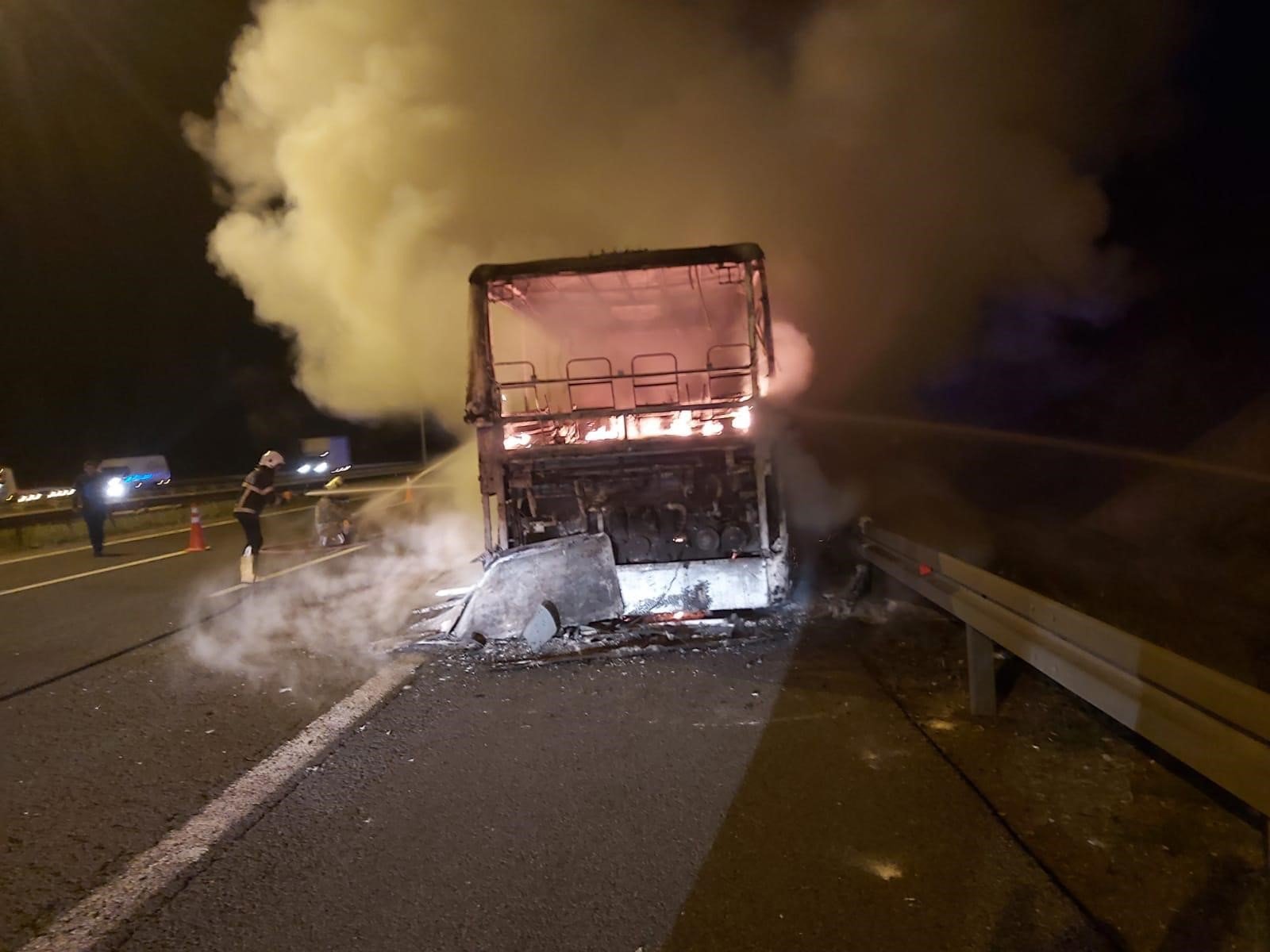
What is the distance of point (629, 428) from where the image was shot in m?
7.31

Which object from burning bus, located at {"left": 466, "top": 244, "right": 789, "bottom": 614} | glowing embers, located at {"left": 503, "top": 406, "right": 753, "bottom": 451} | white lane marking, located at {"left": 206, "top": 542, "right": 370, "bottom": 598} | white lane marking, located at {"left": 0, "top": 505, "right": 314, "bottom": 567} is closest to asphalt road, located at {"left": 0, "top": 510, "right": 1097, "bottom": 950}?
burning bus, located at {"left": 466, "top": 244, "right": 789, "bottom": 614}

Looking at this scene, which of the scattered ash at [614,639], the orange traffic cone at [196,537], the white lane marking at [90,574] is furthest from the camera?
the orange traffic cone at [196,537]

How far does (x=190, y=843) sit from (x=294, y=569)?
25.7 ft

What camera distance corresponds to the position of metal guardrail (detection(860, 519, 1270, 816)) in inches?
97.4

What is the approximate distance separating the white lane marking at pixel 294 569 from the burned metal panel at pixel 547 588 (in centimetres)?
426

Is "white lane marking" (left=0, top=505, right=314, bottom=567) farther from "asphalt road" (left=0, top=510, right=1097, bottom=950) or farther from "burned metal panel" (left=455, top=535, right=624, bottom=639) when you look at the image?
"burned metal panel" (left=455, top=535, right=624, bottom=639)

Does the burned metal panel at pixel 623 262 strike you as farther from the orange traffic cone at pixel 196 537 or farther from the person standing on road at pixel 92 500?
the person standing on road at pixel 92 500

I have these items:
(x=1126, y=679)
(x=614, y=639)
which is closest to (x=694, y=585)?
(x=614, y=639)

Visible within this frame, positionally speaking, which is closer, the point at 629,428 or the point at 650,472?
the point at 650,472

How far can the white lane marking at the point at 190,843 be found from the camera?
2945 millimetres

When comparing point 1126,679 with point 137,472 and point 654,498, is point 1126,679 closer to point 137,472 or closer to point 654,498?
point 654,498

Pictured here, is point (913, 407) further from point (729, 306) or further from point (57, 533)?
point (57, 533)

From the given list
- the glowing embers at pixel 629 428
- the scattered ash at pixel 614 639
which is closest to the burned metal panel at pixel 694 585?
the scattered ash at pixel 614 639

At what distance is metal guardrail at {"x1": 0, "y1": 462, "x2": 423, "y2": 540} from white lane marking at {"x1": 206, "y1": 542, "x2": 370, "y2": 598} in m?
7.62
